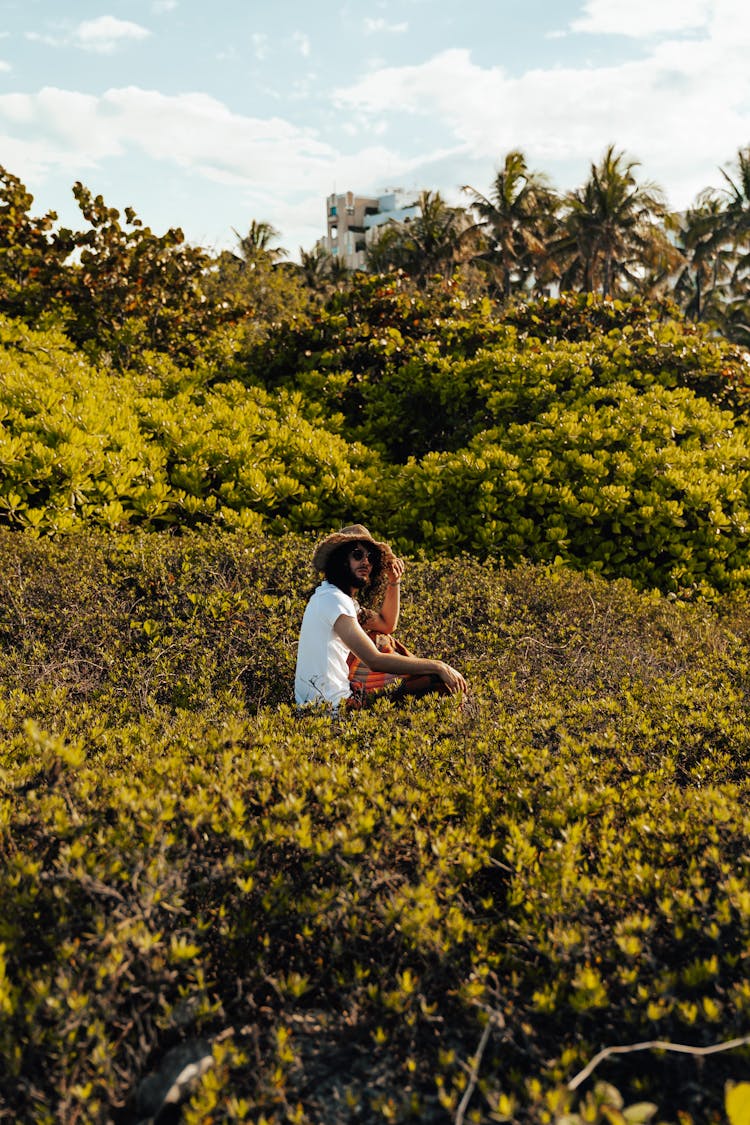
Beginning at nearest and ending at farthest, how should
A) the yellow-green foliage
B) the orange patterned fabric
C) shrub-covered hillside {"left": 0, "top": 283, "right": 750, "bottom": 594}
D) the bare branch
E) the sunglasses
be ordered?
the bare branch < the sunglasses < the orange patterned fabric < the yellow-green foliage < shrub-covered hillside {"left": 0, "top": 283, "right": 750, "bottom": 594}

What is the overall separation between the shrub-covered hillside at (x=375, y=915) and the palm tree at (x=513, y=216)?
3687 centimetres

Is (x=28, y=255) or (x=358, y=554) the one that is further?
(x=28, y=255)

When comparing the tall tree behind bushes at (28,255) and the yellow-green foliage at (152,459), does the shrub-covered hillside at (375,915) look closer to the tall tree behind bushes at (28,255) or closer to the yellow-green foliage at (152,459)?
the yellow-green foliage at (152,459)

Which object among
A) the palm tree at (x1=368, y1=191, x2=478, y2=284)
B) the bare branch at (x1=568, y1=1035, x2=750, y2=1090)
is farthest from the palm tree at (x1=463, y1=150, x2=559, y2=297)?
the bare branch at (x1=568, y1=1035, x2=750, y2=1090)

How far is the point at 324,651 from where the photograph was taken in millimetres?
4023

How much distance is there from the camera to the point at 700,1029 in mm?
1786

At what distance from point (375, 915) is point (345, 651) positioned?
2025 millimetres

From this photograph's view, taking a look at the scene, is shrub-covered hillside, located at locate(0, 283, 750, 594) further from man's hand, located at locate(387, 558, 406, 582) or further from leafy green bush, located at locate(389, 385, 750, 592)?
man's hand, located at locate(387, 558, 406, 582)

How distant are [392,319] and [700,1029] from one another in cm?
905

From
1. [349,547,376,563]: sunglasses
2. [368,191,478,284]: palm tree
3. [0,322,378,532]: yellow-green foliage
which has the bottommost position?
[349,547,376,563]: sunglasses

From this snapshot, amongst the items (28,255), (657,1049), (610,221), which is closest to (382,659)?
(657,1049)

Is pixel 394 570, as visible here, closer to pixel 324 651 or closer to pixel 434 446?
pixel 324 651

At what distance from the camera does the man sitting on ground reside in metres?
3.99

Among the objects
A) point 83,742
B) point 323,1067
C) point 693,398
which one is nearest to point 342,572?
point 83,742
